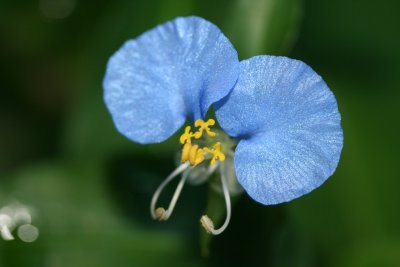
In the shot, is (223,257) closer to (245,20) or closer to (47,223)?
(47,223)

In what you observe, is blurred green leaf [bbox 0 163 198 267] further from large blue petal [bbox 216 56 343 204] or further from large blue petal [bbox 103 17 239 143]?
large blue petal [bbox 216 56 343 204]

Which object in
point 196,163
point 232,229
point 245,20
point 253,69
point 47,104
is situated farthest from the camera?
point 47,104

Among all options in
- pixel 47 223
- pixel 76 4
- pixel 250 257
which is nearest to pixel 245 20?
pixel 250 257

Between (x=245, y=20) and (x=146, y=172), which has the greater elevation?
(x=245, y=20)

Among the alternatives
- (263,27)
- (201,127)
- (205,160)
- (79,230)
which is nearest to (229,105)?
(201,127)

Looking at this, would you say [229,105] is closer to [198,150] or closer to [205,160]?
[198,150]

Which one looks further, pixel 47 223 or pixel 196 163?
pixel 47 223
